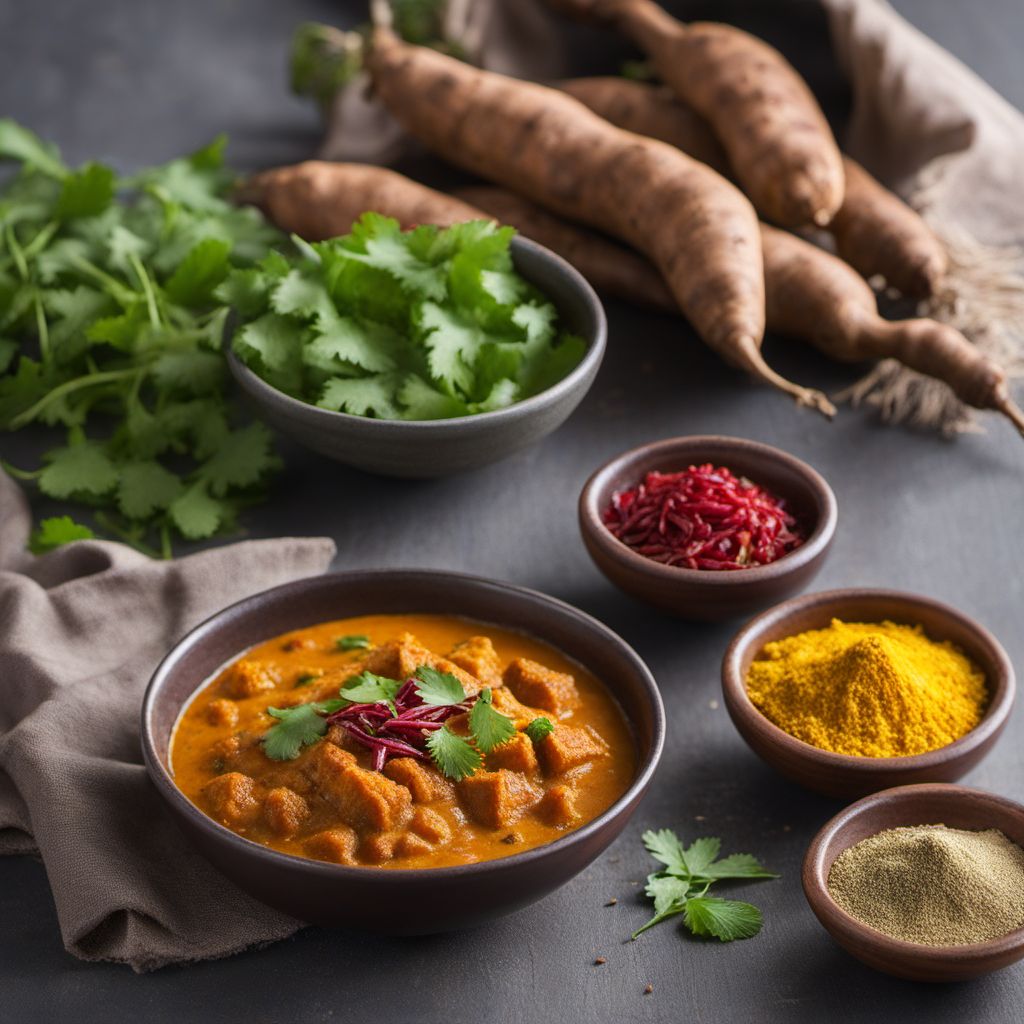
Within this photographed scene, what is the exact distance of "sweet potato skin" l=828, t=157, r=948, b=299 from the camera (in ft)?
14.0

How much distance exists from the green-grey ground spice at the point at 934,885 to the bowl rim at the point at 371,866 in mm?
384

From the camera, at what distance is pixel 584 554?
3592 mm

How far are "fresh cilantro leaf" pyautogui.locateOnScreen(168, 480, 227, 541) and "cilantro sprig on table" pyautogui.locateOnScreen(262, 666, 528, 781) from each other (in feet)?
3.17

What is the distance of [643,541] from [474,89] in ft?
6.34

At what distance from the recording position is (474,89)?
461 centimetres

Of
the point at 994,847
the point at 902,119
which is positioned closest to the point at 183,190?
the point at 902,119

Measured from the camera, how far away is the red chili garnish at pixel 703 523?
10.5ft

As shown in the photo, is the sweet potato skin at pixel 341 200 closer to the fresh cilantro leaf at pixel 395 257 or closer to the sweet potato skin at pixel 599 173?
the sweet potato skin at pixel 599 173

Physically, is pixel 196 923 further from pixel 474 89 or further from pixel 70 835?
pixel 474 89

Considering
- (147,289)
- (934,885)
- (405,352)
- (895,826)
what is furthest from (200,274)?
(934,885)

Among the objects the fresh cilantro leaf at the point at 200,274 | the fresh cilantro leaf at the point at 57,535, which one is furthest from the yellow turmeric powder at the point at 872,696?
the fresh cilantro leaf at the point at 200,274

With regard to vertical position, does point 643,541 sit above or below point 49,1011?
above

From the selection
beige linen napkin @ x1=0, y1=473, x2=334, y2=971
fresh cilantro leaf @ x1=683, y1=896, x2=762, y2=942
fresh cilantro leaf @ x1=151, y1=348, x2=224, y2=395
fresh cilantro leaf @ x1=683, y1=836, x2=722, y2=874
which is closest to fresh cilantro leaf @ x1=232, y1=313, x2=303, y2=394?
fresh cilantro leaf @ x1=151, y1=348, x2=224, y2=395

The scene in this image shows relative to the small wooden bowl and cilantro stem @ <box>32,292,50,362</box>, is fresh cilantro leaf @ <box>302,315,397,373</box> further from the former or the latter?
the small wooden bowl
